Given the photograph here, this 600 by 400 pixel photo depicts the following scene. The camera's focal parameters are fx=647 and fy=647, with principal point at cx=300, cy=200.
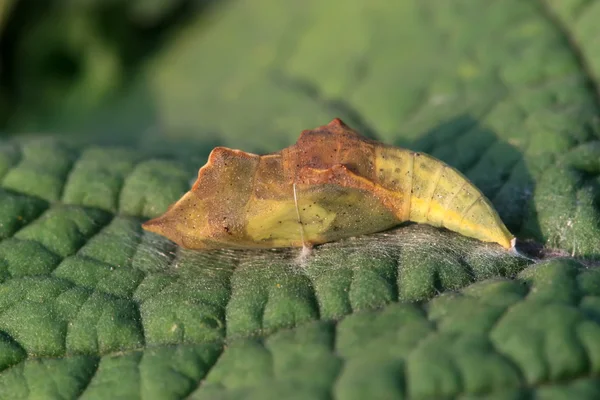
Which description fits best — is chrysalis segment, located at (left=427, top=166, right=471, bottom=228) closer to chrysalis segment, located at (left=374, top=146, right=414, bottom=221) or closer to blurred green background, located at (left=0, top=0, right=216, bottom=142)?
chrysalis segment, located at (left=374, top=146, right=414, bottom=221)

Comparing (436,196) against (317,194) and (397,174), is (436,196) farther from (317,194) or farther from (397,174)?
(317,194)

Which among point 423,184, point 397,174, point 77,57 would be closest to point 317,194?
point 397,174

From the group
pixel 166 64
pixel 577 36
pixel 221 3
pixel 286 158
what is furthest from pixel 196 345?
pixel 221 3

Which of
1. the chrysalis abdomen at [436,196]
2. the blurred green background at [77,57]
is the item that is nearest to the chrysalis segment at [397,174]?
the chrysalis abdomen at [436,196]

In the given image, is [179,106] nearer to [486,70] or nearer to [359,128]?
[359,128]

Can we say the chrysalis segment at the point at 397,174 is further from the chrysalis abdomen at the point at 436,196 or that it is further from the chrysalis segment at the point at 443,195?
the chrysalis segment at the point at 443,195

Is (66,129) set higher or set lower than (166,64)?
lower

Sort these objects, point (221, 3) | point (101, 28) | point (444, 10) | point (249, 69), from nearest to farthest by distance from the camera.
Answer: point (444, 10) → point (249, 69) → point (101, 28) → point (221, 3)
